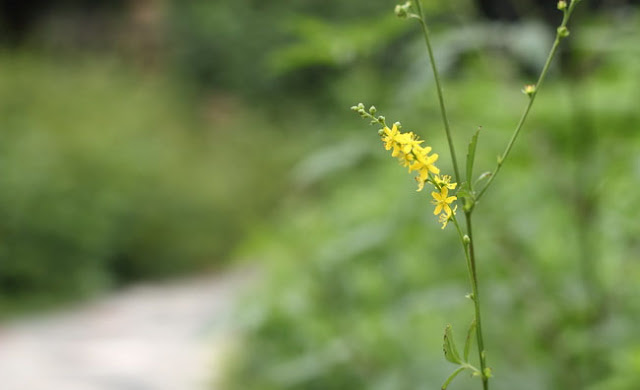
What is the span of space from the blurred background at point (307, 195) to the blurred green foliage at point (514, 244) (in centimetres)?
1

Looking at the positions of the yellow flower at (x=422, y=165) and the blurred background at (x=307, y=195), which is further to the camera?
the blurred background at (x=307, y=195)

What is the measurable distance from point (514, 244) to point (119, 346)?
3.03m

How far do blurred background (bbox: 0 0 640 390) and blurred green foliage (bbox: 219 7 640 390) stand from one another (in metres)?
0.01

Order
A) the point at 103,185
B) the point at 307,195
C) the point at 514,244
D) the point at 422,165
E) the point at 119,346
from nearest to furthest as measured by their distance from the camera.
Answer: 1. the point at 422,165
2. the point at 514,244
3. the point at 119,346
4. the point at 103,185
5. the point at 307,195

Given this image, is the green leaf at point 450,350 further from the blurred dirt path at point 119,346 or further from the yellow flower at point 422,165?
the blurred dirt path at point 119,346

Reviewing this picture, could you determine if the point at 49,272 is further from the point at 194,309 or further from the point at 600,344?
the point at 600,344

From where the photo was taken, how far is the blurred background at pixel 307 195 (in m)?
1.78

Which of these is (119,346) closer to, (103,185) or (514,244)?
(103,185)

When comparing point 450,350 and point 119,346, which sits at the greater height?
point 119,346

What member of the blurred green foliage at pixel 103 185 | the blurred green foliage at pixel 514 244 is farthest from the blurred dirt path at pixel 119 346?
the blurred green foliage at pixel 514 244

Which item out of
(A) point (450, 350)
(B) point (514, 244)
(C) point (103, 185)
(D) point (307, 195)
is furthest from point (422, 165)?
(D) point (307, 195)

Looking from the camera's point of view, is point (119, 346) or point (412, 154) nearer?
point (412, 154)

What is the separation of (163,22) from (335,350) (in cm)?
1050

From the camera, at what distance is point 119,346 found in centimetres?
436
